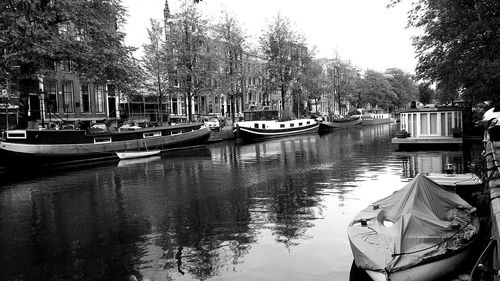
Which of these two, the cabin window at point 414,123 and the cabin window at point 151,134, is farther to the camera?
the cabin window at point 151,134

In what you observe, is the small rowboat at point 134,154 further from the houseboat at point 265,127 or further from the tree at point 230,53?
the tree at point 230,53

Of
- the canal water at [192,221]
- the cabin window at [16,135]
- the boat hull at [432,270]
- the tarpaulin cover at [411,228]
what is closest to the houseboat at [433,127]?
the canal water at [192,221]

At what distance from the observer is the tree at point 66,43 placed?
78.7 ft

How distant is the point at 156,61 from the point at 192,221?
114 feet

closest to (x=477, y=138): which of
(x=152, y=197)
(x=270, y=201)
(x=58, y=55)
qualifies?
(x=270, y=201)

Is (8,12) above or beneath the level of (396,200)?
above

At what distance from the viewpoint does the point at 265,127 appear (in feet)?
159

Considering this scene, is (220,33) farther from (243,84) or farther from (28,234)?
(28,234)

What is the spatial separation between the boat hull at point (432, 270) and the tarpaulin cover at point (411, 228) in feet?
0.28

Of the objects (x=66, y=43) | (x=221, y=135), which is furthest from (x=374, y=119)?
(x=66, y=43)

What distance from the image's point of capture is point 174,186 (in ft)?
59.7

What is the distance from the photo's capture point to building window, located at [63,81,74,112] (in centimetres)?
4650

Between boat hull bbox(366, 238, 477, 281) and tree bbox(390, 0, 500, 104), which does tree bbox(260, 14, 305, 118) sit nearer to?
tree bbox(390, 0, 500, 104)

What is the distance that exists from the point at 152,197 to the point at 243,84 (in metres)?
39.9
